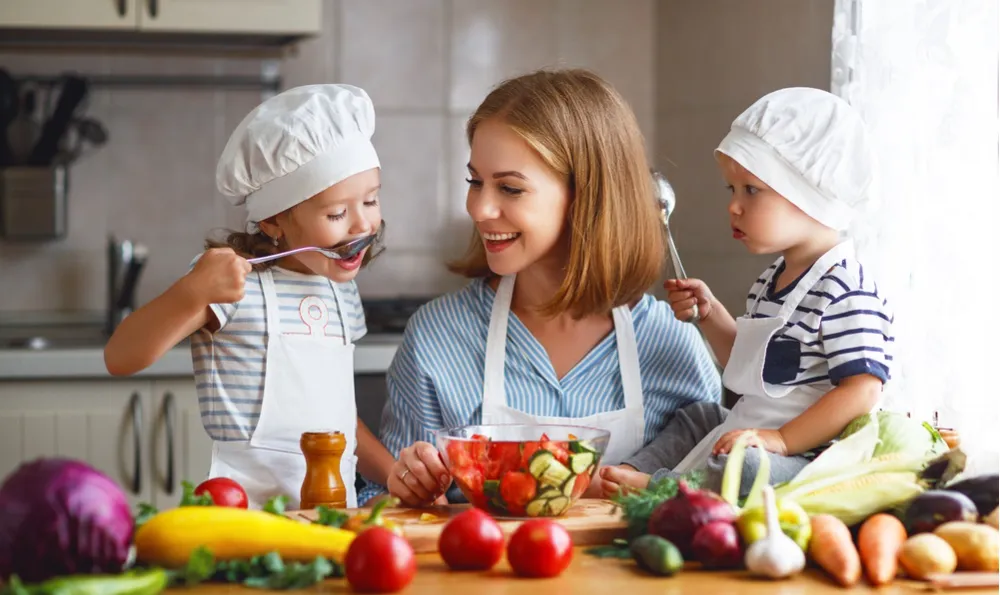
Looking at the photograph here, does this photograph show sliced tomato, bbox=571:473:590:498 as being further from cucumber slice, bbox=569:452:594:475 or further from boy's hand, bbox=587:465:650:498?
boy's hand, bbox=587:465:650:498

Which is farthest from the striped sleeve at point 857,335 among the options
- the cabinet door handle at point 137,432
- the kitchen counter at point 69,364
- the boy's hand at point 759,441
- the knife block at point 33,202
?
the knife block at point 33,202

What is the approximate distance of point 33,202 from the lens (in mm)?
3027

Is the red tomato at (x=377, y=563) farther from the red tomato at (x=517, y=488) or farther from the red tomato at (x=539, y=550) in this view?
the red tomato at (x=517, y=488)

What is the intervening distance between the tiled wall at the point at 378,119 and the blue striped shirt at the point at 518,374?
1551 mm

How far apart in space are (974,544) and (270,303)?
3.26ft

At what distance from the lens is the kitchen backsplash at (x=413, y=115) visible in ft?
10.2

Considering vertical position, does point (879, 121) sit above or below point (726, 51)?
below

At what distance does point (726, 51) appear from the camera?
303 cm

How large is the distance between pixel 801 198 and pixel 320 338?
0.71 metres

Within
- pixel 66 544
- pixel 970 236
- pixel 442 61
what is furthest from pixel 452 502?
pixel 442 61

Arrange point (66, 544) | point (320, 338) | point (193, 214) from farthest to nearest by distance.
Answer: point (193, 214), point (320, 338), point (66, 544)

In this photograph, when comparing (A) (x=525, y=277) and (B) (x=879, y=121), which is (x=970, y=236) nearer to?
(B) (x=879, y=121)

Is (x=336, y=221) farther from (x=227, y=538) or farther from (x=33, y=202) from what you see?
(x=33, y=202)

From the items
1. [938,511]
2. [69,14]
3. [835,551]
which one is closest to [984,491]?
[938,511]
